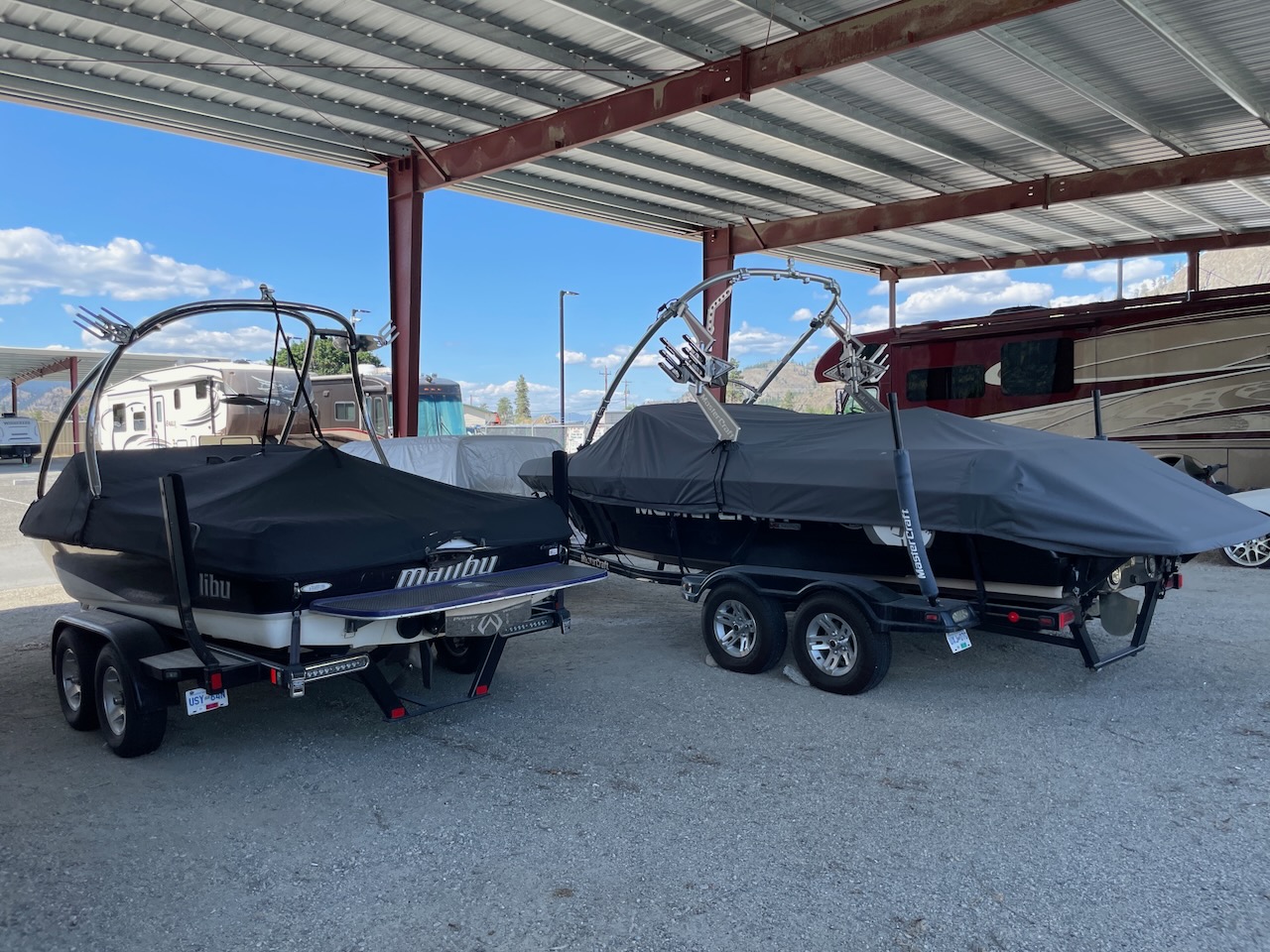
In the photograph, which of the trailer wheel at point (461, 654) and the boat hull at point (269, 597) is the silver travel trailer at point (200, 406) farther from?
the boat hull at point (269, 597)

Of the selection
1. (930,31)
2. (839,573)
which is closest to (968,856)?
(839,573)

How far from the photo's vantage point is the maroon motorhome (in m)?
11.9

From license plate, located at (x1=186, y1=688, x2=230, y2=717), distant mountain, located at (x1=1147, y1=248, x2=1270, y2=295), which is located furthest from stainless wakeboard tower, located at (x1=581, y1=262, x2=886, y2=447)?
distant mountain, located at (x1=1147, y1=248, x2=1270, y2=295)

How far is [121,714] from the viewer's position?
17.1 feet

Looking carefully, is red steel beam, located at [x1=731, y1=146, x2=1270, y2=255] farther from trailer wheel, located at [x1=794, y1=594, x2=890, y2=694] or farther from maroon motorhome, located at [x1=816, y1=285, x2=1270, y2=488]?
trailer wheel, located at [x1=794, y1=594, x2=890, y2=694]

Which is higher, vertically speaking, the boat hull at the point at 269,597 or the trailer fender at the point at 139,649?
the boat hull at the point at 269,597

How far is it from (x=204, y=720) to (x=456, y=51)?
8.80 m

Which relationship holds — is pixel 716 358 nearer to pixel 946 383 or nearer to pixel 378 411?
pixel 946 383

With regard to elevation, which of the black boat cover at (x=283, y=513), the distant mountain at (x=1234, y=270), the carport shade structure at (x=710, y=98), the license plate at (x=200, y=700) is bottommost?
the license plate at (x=200, y=700)

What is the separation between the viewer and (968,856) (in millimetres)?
3889

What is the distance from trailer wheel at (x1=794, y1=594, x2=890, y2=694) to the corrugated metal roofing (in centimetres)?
651

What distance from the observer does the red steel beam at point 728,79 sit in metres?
9.52

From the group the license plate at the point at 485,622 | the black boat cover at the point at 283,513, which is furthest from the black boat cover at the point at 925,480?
the license plate at the point at 485,622

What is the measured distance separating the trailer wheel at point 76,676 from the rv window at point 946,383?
12.2 m
